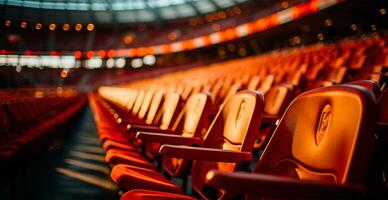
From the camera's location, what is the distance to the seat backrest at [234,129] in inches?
67.9

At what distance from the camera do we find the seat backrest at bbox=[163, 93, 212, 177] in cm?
222

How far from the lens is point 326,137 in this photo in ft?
4.09

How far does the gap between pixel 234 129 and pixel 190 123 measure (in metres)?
0.77

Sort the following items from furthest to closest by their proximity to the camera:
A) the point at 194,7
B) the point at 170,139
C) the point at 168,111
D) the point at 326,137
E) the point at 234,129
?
the point at 194,7 → the point at 168,111 → the point at 170,139 → the point at 234,129 → the point at 326,137

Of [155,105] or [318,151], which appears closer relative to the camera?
[318,151]

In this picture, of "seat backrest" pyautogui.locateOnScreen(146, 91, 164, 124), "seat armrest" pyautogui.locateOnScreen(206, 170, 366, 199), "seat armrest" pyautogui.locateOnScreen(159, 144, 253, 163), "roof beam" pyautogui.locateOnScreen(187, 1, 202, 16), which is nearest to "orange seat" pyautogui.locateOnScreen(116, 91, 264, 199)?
"seat armrest" pyautogui.locateOnScreen(159, 144, 253, 163)

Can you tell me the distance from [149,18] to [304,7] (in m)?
24.4

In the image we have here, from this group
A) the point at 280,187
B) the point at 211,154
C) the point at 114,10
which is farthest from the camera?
the point at 114,10

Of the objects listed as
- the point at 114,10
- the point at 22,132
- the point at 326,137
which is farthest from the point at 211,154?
the point at 114,10

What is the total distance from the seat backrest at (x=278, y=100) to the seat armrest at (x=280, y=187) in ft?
6.93

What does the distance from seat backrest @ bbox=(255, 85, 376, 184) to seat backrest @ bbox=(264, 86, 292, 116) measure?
157cm

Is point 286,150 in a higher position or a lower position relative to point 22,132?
higher

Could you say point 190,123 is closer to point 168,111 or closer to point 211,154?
point 168,111

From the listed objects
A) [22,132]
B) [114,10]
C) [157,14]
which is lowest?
[22,132]
